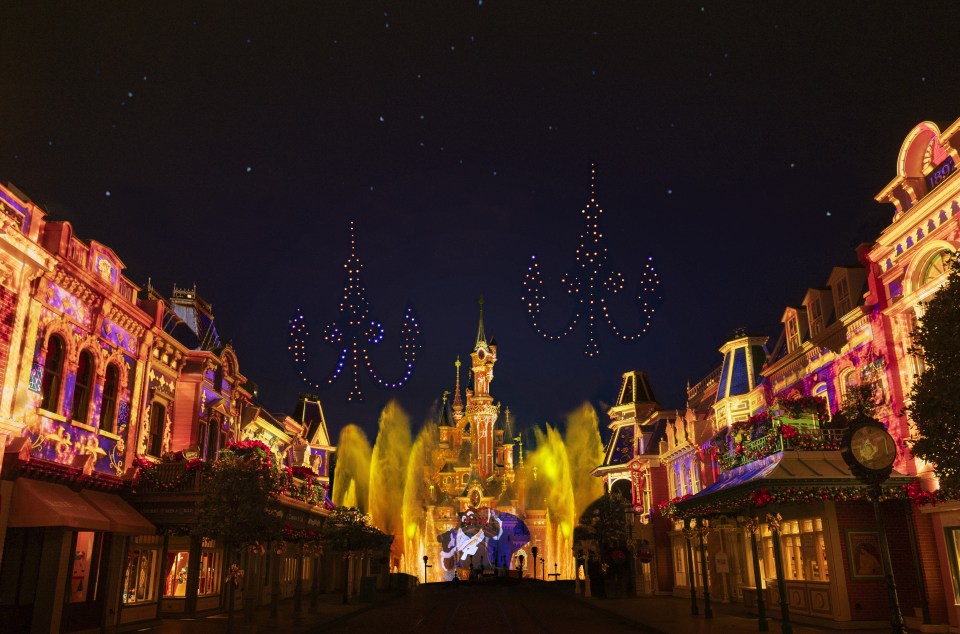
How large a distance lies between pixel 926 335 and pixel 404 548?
301 feet

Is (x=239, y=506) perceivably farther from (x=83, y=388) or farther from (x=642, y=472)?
(x=642, y=472)

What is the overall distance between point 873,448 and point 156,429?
22.4 metres

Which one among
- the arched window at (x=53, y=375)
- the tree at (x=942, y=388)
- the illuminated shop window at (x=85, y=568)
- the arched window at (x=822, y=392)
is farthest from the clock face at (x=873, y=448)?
the illuminated shop window at (x=85, y=568)

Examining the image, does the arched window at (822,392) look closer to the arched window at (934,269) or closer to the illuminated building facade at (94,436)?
the arched window at (934,269)

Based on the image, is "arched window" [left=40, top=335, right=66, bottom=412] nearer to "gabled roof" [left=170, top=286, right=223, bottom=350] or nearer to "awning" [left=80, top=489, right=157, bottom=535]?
"awning" [left=80, top=489, right=157, bottom=535]

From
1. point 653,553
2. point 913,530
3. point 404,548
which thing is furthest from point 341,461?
point 913,530

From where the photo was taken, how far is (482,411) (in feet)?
406

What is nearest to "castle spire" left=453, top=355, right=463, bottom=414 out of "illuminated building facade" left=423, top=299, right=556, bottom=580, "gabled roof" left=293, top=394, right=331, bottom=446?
"illuminated building facade" left=423, top=299, right=556, bottom=580

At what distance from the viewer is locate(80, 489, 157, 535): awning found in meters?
20.8

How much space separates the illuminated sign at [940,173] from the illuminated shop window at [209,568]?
27.4 meters

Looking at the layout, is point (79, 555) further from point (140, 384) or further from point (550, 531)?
point (550, 531)

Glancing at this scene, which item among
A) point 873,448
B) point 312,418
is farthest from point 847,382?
point 312,418

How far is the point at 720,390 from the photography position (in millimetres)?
33719

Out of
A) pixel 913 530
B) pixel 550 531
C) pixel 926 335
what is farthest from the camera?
pixel 550 531
